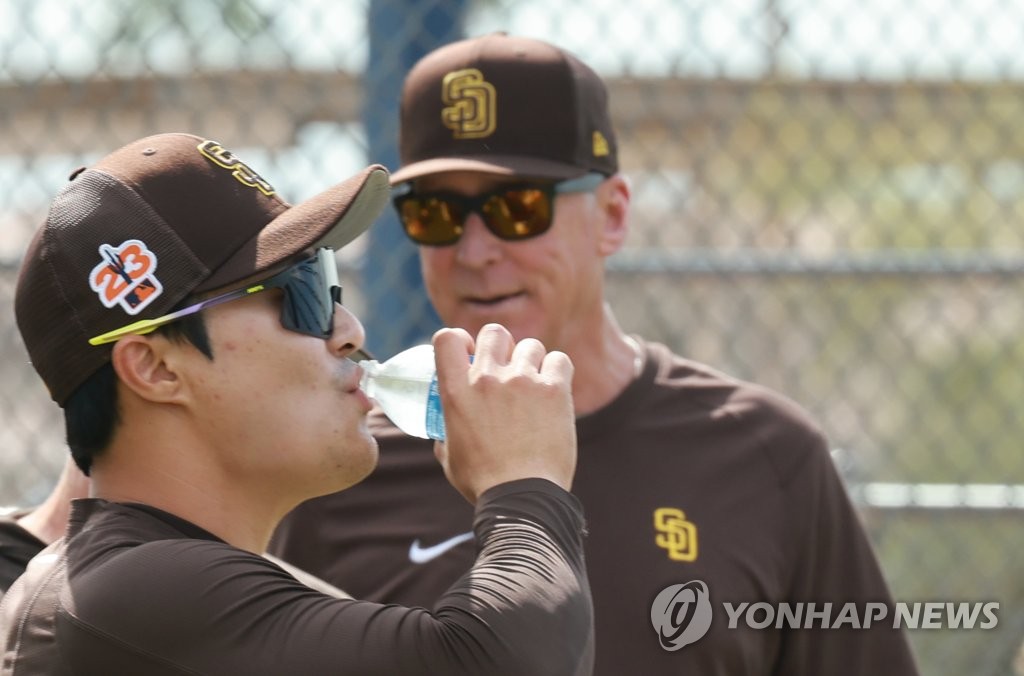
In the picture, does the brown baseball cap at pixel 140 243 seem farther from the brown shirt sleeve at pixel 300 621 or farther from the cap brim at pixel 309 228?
the brown shirt sleeve at pixel 300 621

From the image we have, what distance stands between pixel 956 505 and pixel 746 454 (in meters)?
1.33

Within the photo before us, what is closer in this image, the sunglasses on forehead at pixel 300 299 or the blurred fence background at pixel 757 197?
the sunglasses on forehead at pixel 300 299

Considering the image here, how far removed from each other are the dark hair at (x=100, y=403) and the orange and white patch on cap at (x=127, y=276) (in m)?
0.06

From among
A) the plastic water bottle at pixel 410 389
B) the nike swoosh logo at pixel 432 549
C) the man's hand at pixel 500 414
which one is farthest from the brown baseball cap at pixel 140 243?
the nike swoosh logo at pixel 432 549

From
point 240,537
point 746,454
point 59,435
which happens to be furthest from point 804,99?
point 240,537

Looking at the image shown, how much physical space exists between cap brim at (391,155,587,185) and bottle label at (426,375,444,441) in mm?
869

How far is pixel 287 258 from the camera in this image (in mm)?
1870

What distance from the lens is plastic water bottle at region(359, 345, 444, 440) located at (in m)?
2.19

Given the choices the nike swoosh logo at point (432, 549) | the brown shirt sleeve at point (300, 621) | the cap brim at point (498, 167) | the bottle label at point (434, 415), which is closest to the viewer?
the brown shirt sleeve at point (300, 621)

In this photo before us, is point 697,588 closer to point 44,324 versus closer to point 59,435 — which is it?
point 44,324

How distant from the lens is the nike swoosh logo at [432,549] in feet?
8.96

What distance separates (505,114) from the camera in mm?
3059

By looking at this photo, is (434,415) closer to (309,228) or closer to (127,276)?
(309,228)

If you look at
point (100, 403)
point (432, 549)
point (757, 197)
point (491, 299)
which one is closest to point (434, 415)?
point (100, 403)
